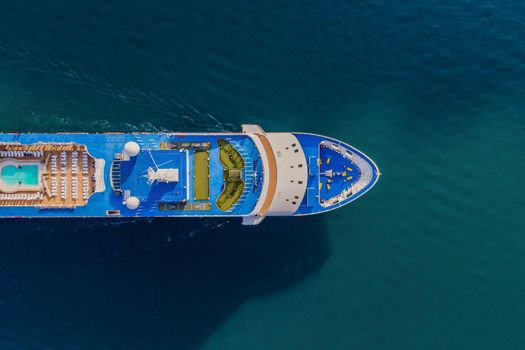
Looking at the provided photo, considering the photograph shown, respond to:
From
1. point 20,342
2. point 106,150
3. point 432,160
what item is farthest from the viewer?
point 432,160

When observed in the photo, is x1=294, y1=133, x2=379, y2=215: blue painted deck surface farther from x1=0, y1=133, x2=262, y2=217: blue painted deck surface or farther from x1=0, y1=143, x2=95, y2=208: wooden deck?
x1=0, y1=143, x2=95, y2=208: wooden deck

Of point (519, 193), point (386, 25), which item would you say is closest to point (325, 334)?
point (519, 193)

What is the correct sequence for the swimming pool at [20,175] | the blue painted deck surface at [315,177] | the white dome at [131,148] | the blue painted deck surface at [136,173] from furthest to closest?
the blue painted deck surface at [315,177] → the swimming pool at [20,175] → the blue painted deck surface at [136,173] → the white dome at [131,148]

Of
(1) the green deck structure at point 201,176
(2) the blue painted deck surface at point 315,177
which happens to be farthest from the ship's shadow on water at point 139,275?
(1) the green deck structure at point 201,176

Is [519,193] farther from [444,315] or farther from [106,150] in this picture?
[106,150]

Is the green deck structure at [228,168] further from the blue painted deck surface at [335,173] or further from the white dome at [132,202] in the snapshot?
the blue painted deck surface at [335,173]

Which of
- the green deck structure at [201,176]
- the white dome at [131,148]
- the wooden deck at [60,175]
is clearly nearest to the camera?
the white dome at [131,148]

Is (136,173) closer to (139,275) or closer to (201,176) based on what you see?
(201,176)
